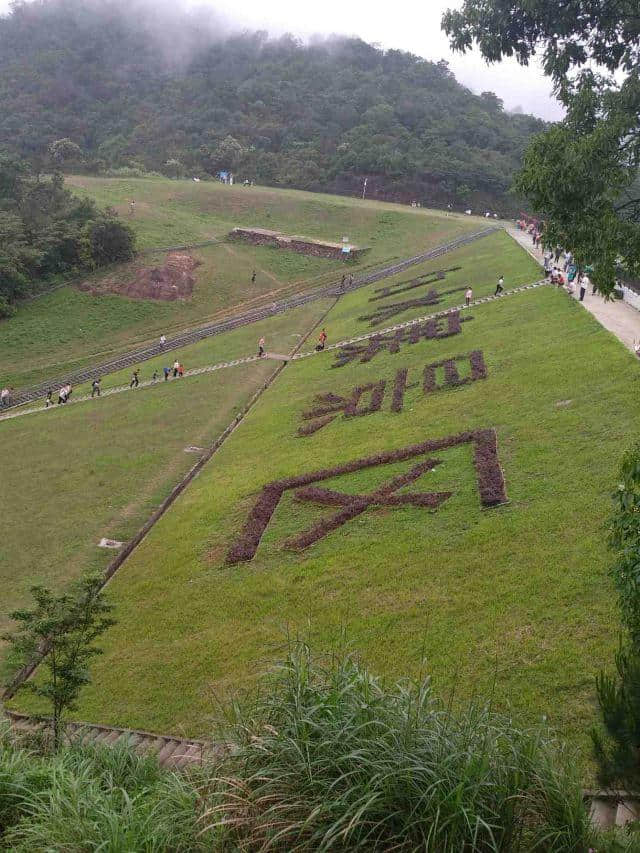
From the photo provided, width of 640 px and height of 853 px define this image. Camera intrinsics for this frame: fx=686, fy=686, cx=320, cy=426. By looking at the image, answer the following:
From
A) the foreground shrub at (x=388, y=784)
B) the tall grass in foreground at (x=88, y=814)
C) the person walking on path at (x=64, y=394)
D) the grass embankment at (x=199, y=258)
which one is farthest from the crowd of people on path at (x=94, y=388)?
the foreground shrub at (x=388, y=784)

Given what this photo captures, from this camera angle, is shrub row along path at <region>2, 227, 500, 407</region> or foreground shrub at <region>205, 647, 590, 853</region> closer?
foreground shrub at <region>205, 647, 590, 853</region>

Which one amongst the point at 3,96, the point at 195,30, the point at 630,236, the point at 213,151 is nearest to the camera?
the point at 630,236

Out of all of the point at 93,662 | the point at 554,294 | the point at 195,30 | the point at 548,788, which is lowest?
the point at 93,662

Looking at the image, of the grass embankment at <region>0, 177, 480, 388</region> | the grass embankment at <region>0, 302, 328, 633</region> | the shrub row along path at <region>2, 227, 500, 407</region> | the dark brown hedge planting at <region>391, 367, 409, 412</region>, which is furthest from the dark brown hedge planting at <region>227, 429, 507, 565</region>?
the grass embankment at <region>0, 177, 480, 388</region>

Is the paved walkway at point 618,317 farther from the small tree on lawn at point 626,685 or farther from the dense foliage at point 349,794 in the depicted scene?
the dense foliage at point 349,794

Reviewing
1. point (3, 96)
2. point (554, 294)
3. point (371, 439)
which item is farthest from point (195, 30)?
point (371, 439)

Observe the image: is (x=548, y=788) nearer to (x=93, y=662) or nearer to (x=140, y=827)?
(x=140, y=827)

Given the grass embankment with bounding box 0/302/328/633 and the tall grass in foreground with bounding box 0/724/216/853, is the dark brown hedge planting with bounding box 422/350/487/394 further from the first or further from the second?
the tall grass in foreground with bounding box 0/724/216/853
